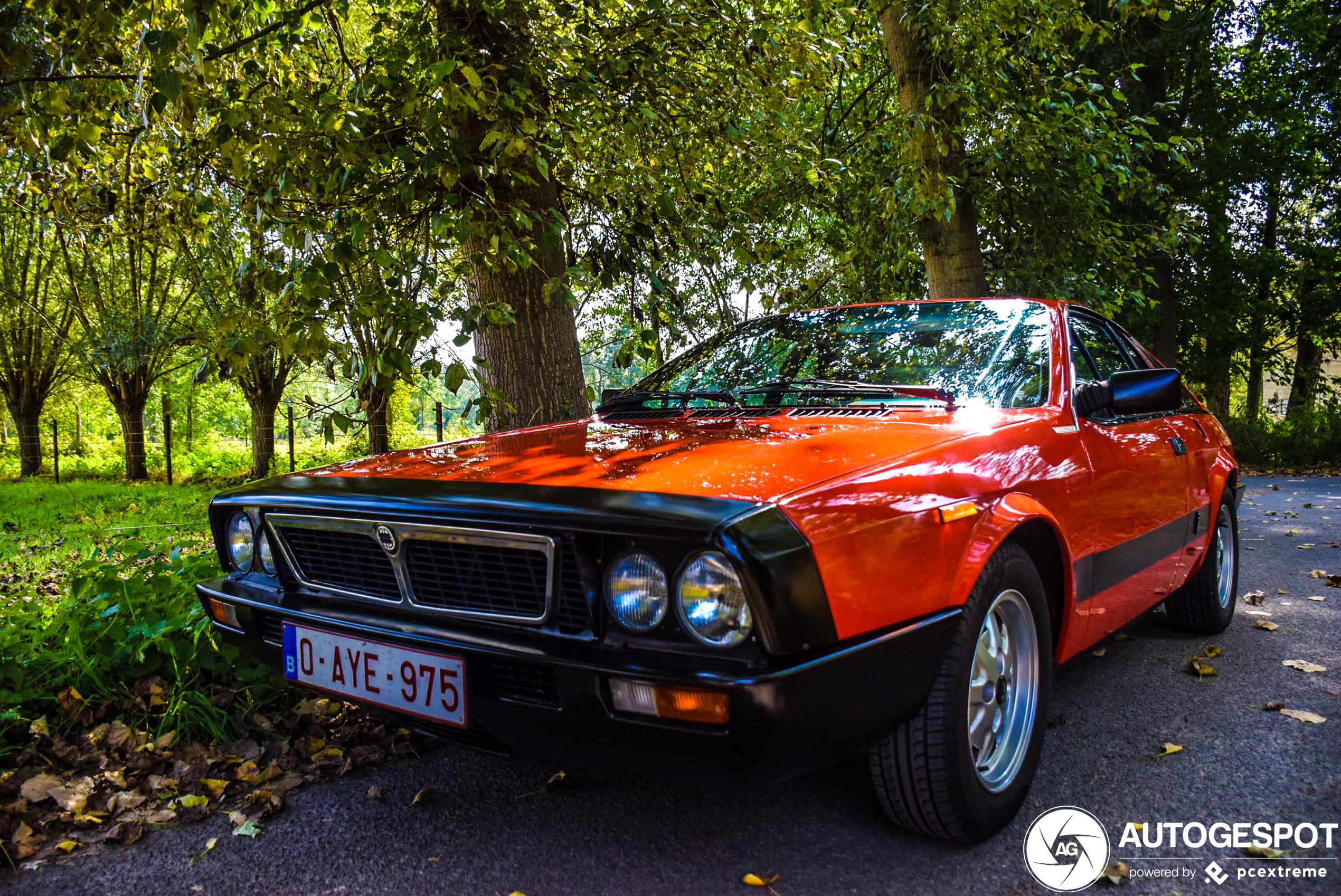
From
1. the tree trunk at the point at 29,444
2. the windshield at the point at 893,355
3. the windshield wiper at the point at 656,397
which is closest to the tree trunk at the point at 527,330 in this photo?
the windshield wiper at the point at 656,397

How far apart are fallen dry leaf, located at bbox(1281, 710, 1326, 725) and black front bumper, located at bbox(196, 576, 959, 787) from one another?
5.80ft

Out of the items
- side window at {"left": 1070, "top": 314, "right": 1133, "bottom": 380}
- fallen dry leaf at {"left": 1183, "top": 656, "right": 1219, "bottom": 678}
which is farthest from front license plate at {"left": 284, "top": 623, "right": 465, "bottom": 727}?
fallen dry leaf at {"left": 1183, "top": 656, "right": 1219, "bottom": 678}

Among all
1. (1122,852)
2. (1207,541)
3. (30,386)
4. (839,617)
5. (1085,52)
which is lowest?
(1122,852)

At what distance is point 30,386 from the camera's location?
58.1 ft

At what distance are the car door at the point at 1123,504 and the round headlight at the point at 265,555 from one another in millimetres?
2223

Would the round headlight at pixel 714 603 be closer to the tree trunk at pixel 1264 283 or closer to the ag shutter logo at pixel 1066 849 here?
the ag shutter logo at pixel 1066 849

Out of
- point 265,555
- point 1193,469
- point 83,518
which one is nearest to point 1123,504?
point 1193,469

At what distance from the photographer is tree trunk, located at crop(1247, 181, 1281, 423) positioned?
15.7m

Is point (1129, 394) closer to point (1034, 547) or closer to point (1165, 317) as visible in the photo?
point (1034, 547)

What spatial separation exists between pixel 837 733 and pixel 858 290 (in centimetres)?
829

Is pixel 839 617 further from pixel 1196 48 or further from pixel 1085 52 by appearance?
pixel 1196 48

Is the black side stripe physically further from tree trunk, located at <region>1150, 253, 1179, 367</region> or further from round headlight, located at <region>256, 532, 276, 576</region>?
tree trunk, located at <region>1150, 253, 1179, 367</region>

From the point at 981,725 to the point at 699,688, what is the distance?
3.08 feet

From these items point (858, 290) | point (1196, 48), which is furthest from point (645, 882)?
point (1196, 48)
